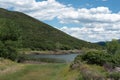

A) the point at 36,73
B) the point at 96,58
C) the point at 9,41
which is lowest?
the point at 36,73

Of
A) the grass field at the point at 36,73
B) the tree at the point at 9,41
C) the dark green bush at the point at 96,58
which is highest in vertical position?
the tree at the point at 9,41

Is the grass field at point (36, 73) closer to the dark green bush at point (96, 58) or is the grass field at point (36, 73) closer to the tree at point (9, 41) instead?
the dark green bush at point (96, 58)

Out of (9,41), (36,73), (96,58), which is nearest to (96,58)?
(96,58)

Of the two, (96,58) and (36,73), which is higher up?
(96,58)

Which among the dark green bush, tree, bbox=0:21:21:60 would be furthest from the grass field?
tree, bbox=0:21:21:60

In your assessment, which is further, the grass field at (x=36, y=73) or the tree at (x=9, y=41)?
the tree at (x=9, y=41)

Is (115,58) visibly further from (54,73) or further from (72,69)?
(54,73)

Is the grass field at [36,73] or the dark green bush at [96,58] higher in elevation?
the dark green bush at [96,58]

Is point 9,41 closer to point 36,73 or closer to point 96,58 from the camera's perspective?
point 36,73

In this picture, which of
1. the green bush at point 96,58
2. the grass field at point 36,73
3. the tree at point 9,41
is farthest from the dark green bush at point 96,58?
the tree at point 9,41

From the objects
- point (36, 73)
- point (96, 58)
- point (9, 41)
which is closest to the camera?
point (96, 58)

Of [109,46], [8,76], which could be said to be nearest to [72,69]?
[8,76]

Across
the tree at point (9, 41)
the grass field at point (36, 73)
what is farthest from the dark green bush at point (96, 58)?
the tree at point (9, 41)

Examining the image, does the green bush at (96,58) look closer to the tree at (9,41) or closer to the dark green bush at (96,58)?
the dark green bush at (96,58)
